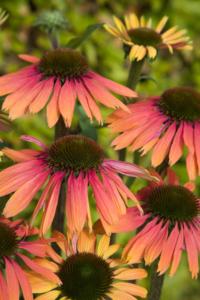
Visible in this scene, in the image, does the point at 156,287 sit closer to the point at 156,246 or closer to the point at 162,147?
the point at 156,246

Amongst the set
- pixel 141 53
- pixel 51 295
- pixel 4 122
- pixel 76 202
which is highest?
pixel 141 53

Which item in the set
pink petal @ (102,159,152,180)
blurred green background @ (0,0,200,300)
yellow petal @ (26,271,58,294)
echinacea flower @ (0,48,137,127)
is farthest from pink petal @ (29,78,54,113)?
blurred green background @ (0,0,200,300)

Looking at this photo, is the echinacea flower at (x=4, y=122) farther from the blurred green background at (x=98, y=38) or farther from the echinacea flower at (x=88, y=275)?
the blurred green background at (x=98, y=38)

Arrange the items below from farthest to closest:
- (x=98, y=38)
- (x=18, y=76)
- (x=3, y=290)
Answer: (x=98, y=38), (x=18, y=76), (x=3, y=290)

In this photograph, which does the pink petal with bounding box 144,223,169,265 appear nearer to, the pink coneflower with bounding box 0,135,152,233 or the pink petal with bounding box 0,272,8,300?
the pink coneflower with bounding box 0,135,152,233

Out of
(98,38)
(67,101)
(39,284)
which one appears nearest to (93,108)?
(67,101)

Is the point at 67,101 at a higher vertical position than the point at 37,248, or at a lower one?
higher

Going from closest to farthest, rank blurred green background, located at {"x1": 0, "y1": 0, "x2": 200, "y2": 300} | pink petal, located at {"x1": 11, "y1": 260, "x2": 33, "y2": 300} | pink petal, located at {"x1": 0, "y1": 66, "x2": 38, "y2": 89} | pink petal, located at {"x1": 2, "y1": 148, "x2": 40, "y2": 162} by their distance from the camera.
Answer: pink petal, located at {"x1": 11, "y1": 260, "x2": 33, "y2": 300} < pink petal, located at {"x1": 2, "y1": 148, "x2": 40, "y2": 162} < pink petal, located at {"x1": 0, "y1": 66, "x2": 38, "y2": 89} < blurred green background, located at {"x1": 0, "y1": 0, "x2": 200, "y2": 300}

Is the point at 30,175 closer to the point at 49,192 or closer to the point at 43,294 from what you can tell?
the point at 49,192
